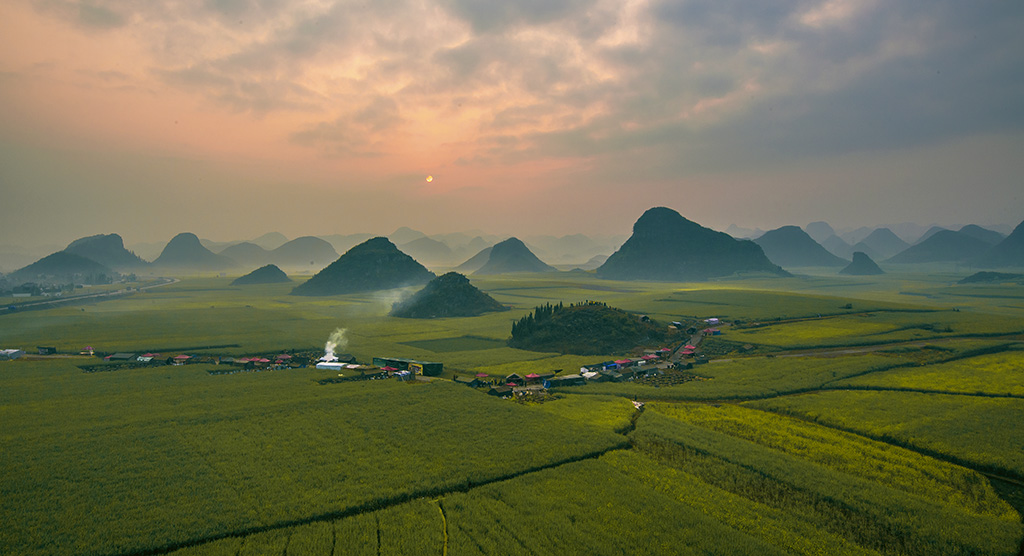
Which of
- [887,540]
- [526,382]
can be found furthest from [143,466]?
[887,540]

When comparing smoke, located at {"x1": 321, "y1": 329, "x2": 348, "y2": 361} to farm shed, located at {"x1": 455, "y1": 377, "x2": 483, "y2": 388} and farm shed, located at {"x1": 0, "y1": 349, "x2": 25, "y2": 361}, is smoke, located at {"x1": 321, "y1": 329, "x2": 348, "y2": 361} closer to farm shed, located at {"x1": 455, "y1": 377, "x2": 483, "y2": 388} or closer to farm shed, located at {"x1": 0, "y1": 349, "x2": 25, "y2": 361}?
farm shed, located at {"x1": 455, "y1": 377, "x2": 483, "y2": 388}

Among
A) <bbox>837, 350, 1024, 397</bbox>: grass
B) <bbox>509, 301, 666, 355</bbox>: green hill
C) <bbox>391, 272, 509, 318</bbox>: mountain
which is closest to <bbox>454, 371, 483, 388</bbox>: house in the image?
<bbox>509, 301, 666, 355</bbox>: green hill

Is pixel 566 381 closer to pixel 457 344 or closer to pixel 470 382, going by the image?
pixel 470 382

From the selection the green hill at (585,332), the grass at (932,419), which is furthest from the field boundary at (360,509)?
the green hill at (585,332)

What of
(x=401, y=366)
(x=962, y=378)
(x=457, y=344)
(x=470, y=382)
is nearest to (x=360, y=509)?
(x=470, y=382)

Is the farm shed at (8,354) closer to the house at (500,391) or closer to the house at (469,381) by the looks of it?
the house at (469,381)

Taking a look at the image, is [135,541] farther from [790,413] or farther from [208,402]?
[790,413]
